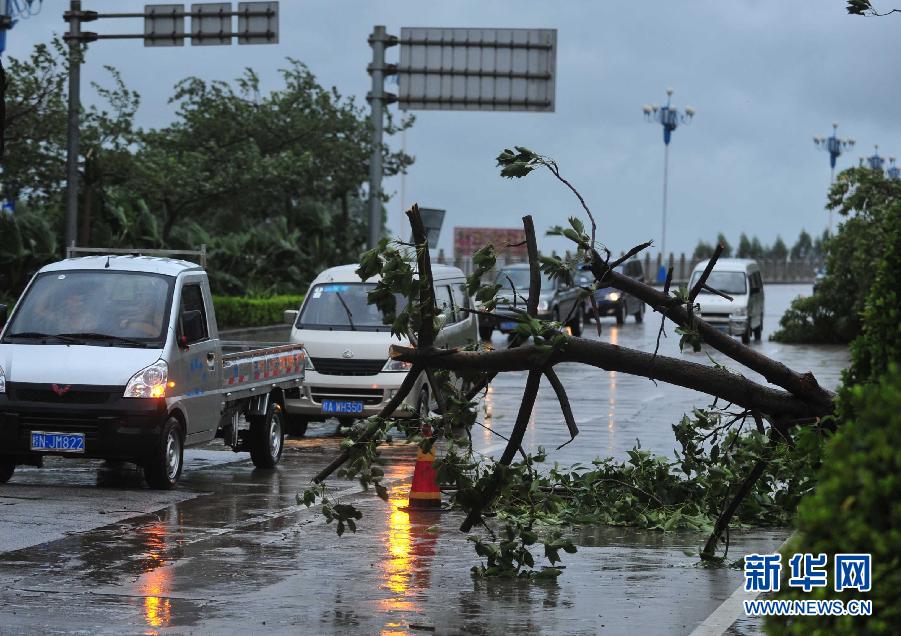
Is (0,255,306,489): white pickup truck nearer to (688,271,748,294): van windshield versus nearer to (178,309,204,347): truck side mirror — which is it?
(178,309,204,347): truck side mirror

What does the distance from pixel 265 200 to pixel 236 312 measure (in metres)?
6.52

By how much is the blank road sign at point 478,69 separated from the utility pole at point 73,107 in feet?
29.7

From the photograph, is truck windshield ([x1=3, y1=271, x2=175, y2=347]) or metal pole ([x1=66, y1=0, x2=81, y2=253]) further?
metal pole ([x1=66, y1=0, x2=81, y2=253])

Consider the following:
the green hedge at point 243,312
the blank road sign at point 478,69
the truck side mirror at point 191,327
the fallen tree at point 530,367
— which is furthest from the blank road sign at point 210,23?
the fallen tree at point 530,367

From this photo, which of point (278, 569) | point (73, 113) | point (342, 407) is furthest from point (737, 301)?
point (278, 569)

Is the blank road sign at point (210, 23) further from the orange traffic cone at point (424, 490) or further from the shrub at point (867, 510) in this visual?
the shrub at point (867, 510)

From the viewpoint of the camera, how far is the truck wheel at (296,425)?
63.7ft

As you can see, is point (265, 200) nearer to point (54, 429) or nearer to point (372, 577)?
point (54, 429)

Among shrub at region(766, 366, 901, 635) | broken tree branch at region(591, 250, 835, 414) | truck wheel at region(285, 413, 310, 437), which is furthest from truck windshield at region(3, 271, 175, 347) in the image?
shrub at region(766, 366, 901, 635)

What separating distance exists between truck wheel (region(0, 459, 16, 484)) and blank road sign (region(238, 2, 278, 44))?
15.8 m

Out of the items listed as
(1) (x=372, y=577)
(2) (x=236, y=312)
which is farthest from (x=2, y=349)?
(2) (x=236, y=312)

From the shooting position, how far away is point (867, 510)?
408cm

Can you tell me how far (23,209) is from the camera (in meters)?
35.8

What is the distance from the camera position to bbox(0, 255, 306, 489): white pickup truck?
13.2 m
